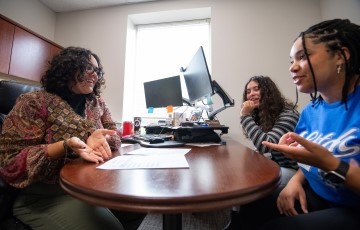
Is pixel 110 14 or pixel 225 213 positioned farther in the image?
pixel 110 14

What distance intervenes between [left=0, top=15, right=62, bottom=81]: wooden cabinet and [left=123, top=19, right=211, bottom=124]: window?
3.23ft

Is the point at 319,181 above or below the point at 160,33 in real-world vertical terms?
below

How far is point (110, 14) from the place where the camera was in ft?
8.63

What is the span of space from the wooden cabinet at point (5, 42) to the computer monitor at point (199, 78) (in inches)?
70.2

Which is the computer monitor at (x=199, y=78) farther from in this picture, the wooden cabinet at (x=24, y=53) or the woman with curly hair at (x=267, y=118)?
the wooden cabinet at (x=24, y=53)

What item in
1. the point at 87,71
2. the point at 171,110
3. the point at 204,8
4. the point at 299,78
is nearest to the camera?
the point at 299,78

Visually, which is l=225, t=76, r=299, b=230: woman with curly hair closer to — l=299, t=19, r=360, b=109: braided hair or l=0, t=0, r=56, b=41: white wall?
l=299, t=19, r=360, b=109: braided hair

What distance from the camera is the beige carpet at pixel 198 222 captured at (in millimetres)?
1483

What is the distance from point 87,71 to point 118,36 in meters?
1.81

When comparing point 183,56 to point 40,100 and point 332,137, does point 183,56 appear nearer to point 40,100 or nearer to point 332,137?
point 40,100

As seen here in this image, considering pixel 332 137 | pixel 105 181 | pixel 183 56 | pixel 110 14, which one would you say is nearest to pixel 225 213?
pixel 332 137

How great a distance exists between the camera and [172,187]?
42 cm

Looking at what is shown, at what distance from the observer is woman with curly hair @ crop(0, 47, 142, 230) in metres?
0.69

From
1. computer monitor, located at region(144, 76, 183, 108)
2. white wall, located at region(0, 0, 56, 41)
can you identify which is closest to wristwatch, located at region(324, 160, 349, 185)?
computer monitor, located at region(144, 76, 183, 108)
